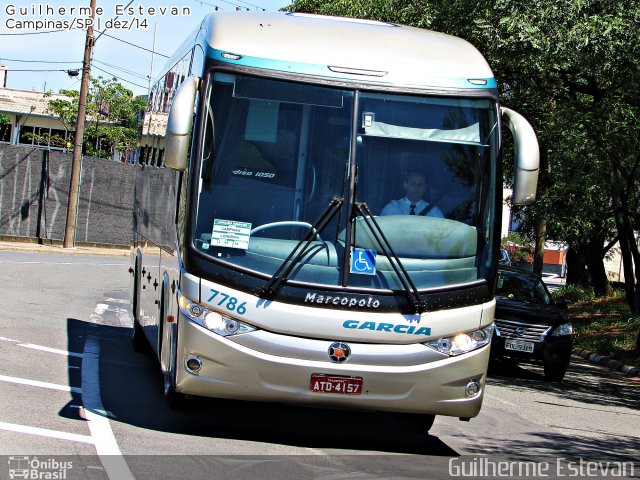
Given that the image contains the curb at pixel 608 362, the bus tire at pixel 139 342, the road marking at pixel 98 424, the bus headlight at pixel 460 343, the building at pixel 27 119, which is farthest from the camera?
the building at pixel 27 119

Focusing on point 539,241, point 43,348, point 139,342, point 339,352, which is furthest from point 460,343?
point 539,241

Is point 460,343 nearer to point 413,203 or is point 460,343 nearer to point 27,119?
point 413,203

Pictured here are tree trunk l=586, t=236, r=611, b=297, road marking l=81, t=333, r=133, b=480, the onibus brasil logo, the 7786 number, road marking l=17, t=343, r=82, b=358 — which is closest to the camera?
the onibus brasil logo

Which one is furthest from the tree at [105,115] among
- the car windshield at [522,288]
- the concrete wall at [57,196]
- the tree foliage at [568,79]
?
the car windshield at [522,288]

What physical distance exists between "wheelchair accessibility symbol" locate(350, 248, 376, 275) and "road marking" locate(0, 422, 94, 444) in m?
2.39

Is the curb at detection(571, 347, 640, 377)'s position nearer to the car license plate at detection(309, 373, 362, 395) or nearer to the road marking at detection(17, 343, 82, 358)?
the road marking at detection(17, 343, 82, 358)

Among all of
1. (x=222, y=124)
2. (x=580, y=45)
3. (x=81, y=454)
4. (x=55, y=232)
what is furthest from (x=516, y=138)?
(x=55, y=232)

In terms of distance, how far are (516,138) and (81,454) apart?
4.24 meters

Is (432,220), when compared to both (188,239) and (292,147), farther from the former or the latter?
(188,239)

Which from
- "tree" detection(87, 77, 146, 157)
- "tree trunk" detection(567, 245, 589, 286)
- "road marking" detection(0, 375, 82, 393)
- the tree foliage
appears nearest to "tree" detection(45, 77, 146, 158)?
"tree" detection(87, 77, 146, 157)

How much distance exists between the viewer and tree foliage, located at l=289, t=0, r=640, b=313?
603 inches

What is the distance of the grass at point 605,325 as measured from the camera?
20770mm

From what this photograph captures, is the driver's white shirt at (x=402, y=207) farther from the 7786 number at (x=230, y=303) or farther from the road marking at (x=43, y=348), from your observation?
the road marking at (x=43, y=348)

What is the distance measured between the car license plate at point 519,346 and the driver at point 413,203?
761cm
